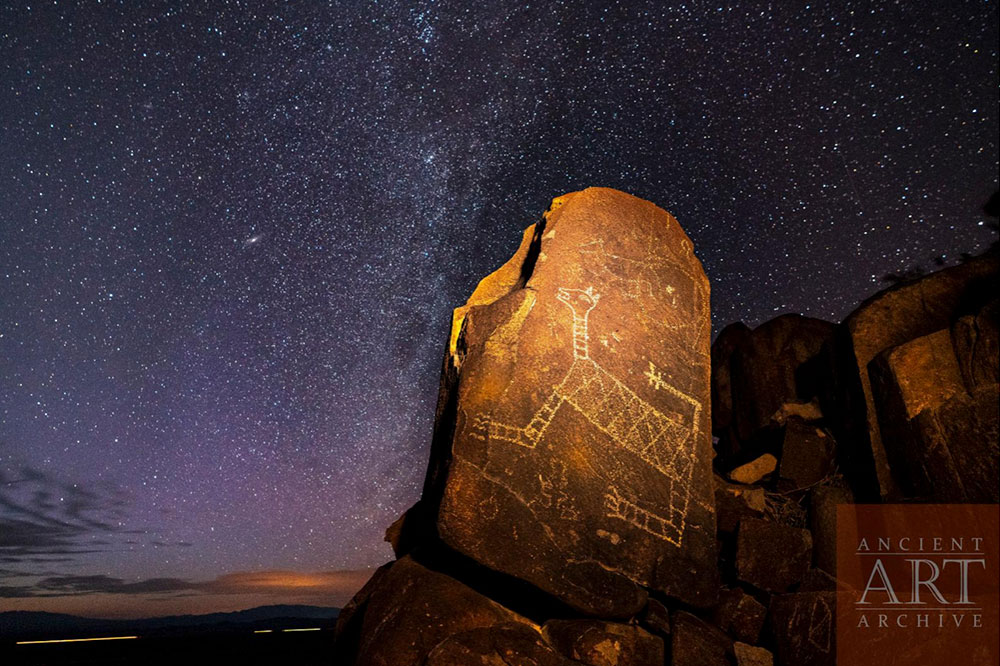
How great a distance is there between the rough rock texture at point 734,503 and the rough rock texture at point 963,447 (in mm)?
1339

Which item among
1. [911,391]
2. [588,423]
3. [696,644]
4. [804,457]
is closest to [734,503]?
[804,457]

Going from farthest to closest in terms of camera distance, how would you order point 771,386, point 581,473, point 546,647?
point 771,386 → point 581,473 → point 546,647

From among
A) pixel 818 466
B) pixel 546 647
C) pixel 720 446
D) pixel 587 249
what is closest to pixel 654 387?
pixel 587 249

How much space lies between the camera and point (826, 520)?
484cm

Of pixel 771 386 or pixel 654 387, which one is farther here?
pixel 771 386

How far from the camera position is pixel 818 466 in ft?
17.8

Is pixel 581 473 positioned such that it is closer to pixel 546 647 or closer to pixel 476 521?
pixel 476 521

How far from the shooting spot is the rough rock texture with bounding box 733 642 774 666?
11.9 feet

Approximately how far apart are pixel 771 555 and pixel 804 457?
154 centimetres

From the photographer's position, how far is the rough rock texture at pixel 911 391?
461cm

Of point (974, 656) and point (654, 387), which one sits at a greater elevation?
point (654, 387)

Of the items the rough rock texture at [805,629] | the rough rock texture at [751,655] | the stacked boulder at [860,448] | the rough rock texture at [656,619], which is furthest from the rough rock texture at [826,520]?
the rough rock texture at [656,619]

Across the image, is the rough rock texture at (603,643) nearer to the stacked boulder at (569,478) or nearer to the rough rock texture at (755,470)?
the stacked boulder at (569,478)

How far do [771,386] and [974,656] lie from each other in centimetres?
471
